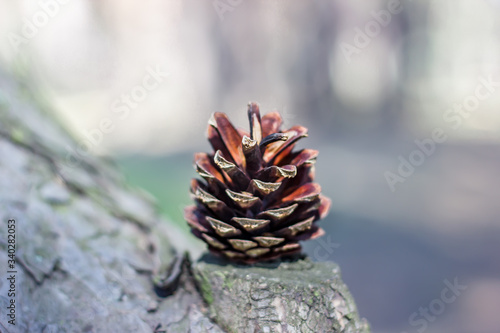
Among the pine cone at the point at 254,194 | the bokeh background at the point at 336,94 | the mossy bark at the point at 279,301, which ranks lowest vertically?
the mossy bark at the point at 279,301

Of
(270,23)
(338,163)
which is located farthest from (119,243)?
(270,23)

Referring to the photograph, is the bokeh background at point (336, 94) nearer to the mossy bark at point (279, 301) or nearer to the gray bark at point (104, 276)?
the gray bark at point (104, 276)

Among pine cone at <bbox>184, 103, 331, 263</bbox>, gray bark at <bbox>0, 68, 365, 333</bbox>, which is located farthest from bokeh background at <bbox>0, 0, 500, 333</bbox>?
pine cone at <bbox>184, 103, 331, 263</bbox>

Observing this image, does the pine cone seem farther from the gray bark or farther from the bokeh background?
the bokeh background

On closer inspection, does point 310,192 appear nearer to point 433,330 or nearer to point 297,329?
point 297,329

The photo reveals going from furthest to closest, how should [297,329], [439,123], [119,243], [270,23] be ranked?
[439,123], [270,23], [119,243], [297,329]

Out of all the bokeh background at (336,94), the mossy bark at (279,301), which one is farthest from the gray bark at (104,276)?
the bokeh background at (336,94)
